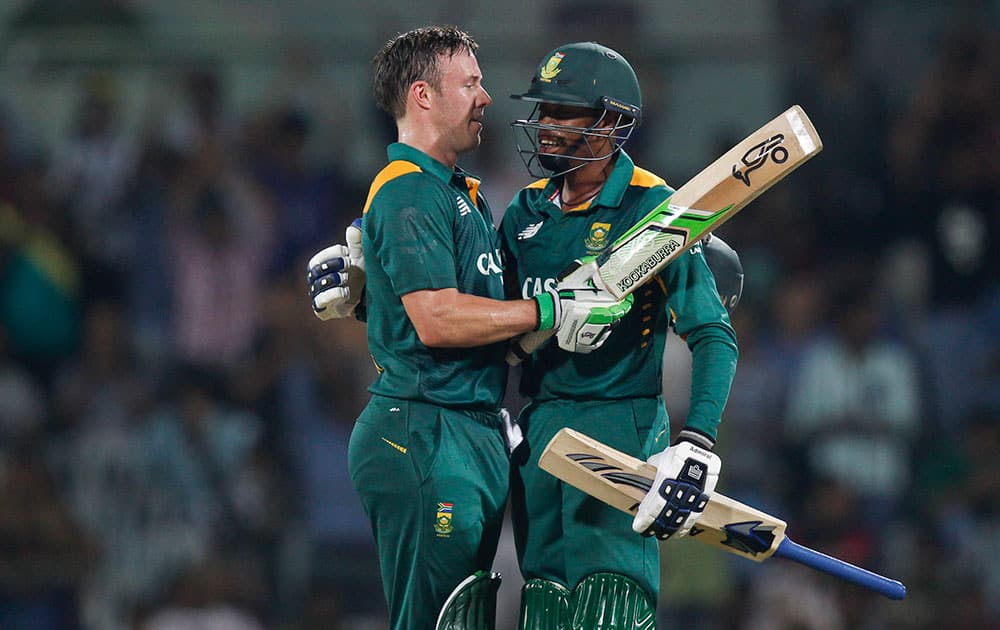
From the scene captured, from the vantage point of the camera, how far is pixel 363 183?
298 inches

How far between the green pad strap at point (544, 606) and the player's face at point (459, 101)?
1113 mm

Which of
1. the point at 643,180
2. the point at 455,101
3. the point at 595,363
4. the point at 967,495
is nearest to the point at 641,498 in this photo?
the point at 595,363

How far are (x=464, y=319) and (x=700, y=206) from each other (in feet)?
2.04

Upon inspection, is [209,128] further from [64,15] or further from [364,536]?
[364,536]

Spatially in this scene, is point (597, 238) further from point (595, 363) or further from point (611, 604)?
point (611, 604)

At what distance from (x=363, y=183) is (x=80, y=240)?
152 centimetres

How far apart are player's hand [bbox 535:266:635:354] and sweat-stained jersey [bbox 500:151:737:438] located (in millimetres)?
179

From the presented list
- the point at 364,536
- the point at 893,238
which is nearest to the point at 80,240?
the point at 364,536

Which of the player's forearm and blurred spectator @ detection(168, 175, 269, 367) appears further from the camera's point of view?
blurred spectator @ detection(168, 175, 269, 367)

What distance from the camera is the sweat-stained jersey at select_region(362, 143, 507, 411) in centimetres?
331

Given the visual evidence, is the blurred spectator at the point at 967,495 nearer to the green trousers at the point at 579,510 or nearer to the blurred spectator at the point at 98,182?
the green trousers at the point at 579,510

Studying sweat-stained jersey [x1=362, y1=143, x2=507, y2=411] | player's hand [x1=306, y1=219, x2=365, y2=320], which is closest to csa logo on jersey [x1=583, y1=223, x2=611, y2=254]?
sweat-stained jersey [x1=362, y1=143, x2=507, y2=411]

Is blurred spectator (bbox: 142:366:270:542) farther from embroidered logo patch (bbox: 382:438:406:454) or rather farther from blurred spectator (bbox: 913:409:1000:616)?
embroidered logo patch (bbox: 382:438:406:454)

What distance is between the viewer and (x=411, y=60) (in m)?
3.52
